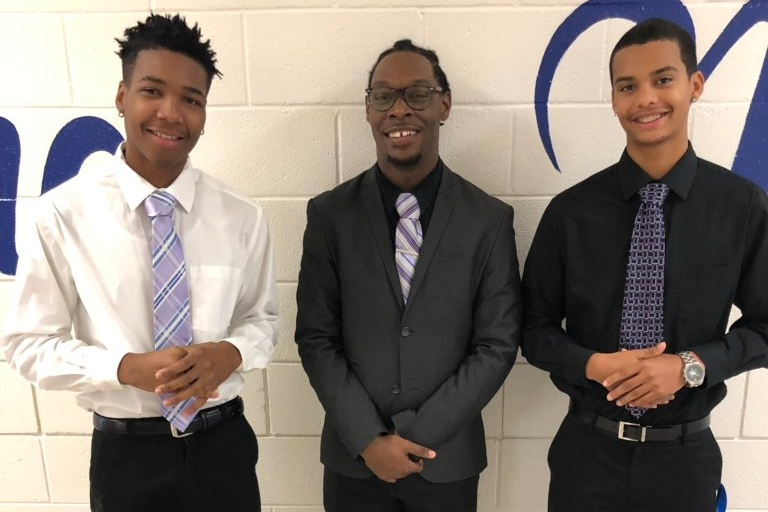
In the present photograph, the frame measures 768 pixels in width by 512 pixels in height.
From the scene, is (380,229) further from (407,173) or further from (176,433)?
(176,433)

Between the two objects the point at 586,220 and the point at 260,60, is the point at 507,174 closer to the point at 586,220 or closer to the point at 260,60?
the point at 586,220

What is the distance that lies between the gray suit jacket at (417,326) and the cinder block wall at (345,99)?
0.37 metres

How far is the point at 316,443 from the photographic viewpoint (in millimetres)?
2125

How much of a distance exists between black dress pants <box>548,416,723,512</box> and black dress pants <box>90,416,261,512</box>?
921 millimetres

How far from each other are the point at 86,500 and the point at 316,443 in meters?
0.88

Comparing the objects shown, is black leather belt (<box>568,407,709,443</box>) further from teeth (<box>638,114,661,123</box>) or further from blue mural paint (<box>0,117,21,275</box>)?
blue mural paint (<box>0,117,21,275</box>)

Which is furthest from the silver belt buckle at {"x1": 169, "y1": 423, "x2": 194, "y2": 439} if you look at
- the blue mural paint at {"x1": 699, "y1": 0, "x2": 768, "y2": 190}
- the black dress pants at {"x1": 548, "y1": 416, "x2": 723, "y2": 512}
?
the blue mural paint at {"x1": 699, "y1": 0, "x2": 768, "y2": 190}

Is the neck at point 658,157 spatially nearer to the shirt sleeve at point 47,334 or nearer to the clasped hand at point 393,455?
the clasped hand at point 393,455


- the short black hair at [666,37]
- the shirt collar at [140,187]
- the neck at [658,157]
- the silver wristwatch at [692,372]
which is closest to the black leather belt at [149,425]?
the shirt collar at [140,187]

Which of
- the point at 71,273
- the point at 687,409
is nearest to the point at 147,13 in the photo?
the point at 71,273

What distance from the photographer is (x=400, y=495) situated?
158cm

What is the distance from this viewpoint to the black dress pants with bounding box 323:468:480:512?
1.57 m

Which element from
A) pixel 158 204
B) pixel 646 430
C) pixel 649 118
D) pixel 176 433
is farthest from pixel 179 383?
pixel 649 118

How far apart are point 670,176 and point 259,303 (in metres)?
1.11
